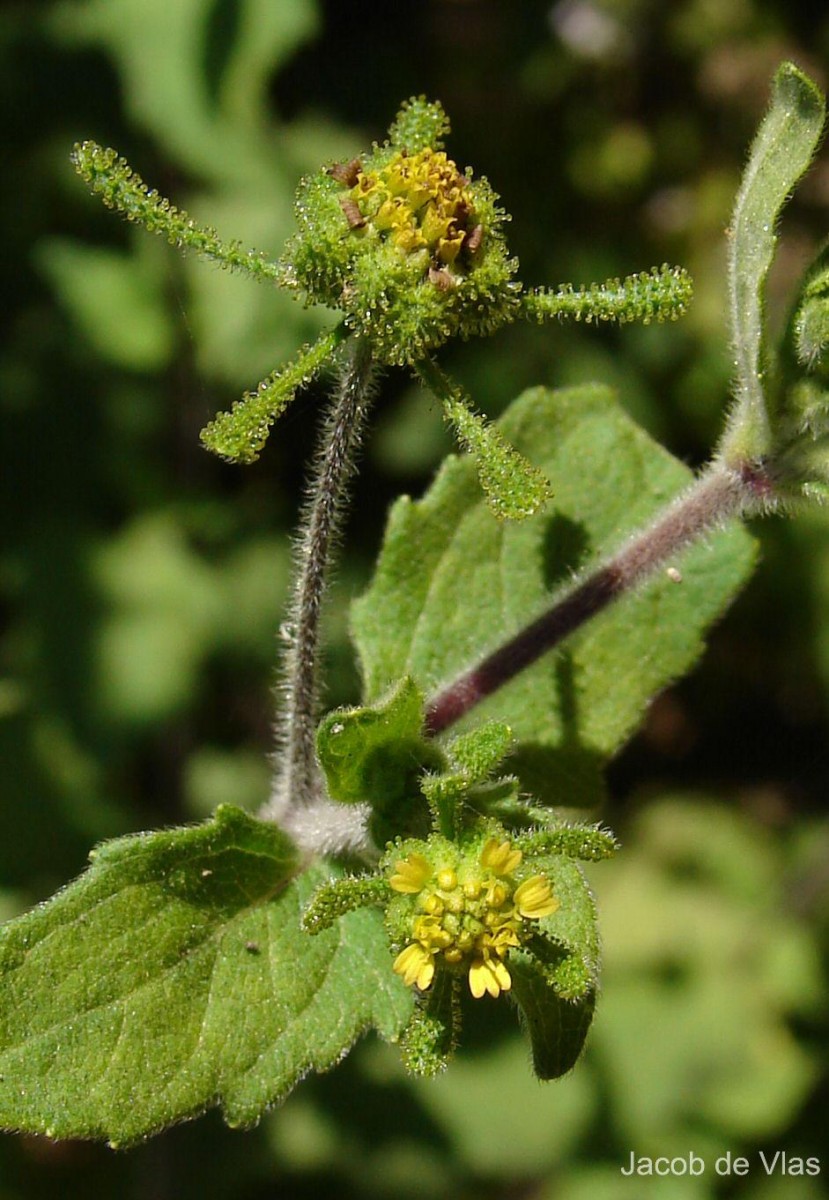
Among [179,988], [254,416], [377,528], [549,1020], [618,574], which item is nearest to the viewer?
[254,416]

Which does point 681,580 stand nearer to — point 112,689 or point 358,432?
point 358,432

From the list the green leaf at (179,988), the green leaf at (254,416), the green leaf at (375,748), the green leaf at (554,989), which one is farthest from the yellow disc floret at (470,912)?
the green leaf at (254,416)

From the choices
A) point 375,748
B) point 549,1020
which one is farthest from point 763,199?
point 549,1020

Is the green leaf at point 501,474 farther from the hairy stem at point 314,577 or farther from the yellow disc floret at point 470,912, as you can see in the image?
the yellow disc floret at point 470,912

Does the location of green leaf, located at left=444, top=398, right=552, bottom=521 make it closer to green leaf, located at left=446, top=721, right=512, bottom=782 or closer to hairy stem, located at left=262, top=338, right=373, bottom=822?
hairy stem, located at left=262, top=338, right=373, bottom=822

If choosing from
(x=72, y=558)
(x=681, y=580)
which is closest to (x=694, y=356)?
(x=681, y=580)

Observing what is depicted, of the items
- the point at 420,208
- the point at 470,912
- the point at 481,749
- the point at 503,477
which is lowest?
the point at 470,912

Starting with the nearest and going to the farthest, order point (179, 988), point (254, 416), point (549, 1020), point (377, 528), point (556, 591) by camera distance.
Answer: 1. point (254, 416)
2. point (549, 1020)
3. point (179, 988)
4. point (556, 591)
5. point (377, 528)

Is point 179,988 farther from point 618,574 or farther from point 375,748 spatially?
point 618,574
